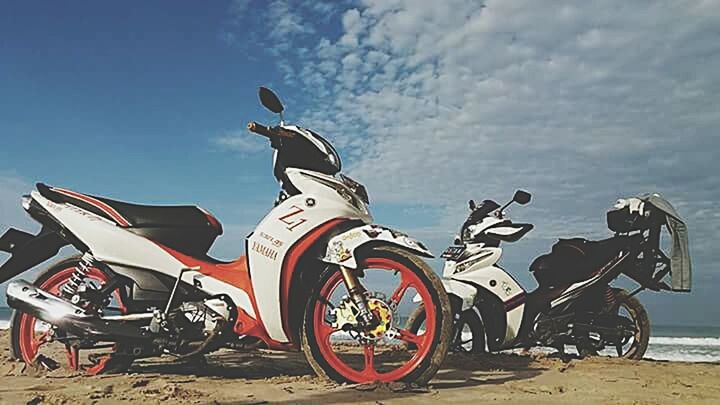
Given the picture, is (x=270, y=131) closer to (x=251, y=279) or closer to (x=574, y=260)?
(x=251, y=279)

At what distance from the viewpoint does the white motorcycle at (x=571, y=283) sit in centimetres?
658

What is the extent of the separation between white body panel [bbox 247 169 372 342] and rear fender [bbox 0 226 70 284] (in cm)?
175

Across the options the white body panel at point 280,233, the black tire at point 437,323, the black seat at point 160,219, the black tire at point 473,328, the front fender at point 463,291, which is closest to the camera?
the black tire at point 437,323

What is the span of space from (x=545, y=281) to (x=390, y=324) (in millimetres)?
3347

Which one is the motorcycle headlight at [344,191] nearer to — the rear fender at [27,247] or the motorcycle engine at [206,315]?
the motorcycle engine at [206,315]

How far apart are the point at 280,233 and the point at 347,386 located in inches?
46.3

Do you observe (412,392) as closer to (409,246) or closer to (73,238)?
(409,246)

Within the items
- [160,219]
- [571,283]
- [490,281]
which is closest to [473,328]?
[490,281]

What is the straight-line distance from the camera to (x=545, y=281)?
7.09m

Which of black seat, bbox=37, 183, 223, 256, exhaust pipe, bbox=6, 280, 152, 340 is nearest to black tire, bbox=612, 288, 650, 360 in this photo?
black seat, bbox=37, 183, 223, 256

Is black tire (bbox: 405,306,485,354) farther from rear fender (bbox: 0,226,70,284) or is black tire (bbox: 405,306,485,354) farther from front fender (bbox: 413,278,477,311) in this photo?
Result: rear fender (bbox: 0,226,70,284)

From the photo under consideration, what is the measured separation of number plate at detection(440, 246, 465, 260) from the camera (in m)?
7.02

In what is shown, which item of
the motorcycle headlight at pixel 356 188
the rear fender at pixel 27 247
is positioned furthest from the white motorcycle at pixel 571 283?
the rear fender at pixel 27 247

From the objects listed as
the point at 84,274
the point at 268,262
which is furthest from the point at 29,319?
the point at 268,262
